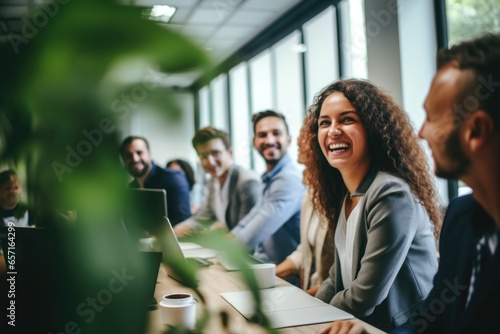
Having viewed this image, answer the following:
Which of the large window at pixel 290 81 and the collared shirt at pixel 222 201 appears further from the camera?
the large window at pixel 290 81

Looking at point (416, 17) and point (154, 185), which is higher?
point (416, 17)

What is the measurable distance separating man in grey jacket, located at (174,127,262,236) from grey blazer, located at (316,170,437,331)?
5.35ft

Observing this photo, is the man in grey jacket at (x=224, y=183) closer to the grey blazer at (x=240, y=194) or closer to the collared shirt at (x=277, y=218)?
the grey blazer at (x=240, y=194)

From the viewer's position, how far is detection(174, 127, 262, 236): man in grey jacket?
339 centimetres

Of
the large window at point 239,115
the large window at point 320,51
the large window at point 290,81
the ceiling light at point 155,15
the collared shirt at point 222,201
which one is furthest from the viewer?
the large window at point 239,115

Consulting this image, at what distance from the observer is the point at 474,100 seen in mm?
1026

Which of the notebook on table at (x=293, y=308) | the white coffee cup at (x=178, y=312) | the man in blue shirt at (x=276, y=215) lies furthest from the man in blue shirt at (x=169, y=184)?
the white coffee cup at (x=178, y=312)

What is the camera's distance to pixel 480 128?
3.30 feet

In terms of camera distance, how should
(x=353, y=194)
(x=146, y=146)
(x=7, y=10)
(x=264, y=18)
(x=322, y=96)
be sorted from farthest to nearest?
1. (x=264, y=18)
2. (x=146, y=146)
3. (x=322, y=96)
4. (x=353, y=194)
5. (x=7, y=10)

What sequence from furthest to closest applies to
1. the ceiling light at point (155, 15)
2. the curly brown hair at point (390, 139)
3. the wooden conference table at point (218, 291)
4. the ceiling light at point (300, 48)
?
the ceiling light at point (300, 48), the curly brown hair at point (390, 139), the wooden conference table at point (218, 291), the ceiling light at point (155, 15)

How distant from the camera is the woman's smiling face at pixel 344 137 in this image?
73.3 inches

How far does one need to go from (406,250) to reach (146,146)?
2.56m

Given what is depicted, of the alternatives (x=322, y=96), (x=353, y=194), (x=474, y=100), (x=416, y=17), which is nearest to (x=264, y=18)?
(x=416, y=17)

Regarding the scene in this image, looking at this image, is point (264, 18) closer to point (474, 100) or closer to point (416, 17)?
point (416, 17)
